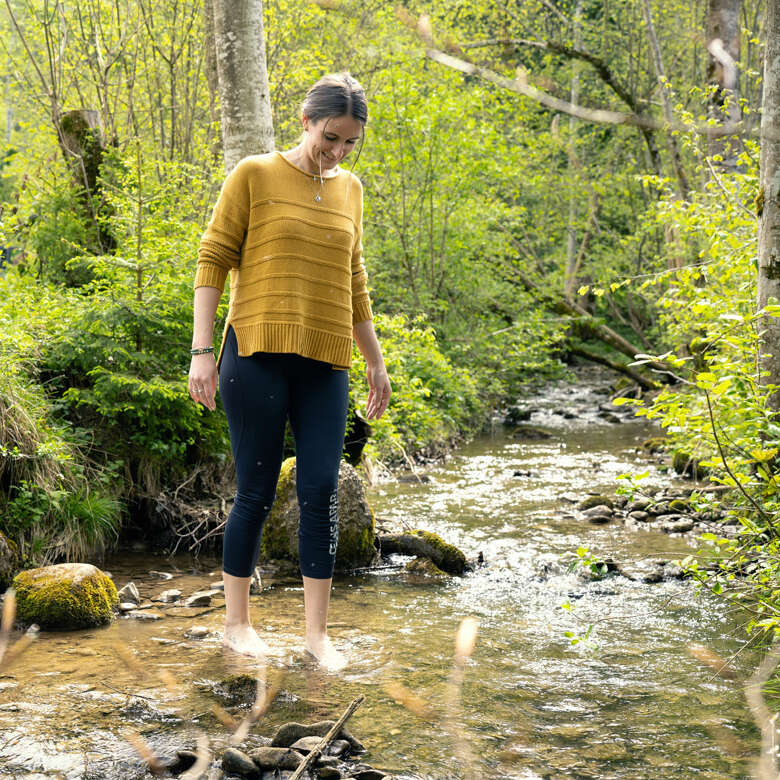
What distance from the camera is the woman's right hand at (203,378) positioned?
3.13 m

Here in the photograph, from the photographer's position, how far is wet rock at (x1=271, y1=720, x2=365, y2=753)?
246 centimetres

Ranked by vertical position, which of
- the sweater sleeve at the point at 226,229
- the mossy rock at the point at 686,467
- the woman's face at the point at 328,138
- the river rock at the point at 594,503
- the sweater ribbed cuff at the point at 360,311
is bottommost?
the river rock at the point at 594,503

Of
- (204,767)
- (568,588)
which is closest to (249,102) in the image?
(568,588)

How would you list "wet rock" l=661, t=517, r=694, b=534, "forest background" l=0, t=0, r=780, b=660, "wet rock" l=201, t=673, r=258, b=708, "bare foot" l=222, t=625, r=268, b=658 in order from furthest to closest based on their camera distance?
"wet rock" l=661, t=517, r=694, b=534 → "forest background" l=0, t=0, r=780, b=660 → "bare foot" l=222, t=625, r=268, b=658 → "wet rock" l=201, t=673, r=258, b=708

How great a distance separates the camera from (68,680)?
119 inches

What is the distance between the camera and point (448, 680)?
312 cm

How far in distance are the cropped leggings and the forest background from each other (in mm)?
1176

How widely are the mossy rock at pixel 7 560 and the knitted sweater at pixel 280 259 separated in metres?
2.01

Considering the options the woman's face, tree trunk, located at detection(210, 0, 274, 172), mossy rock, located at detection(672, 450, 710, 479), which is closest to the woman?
the woman's face

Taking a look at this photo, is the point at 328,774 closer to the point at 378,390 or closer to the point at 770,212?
the point at 378,390

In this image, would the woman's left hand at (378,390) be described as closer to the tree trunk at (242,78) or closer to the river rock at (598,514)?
the tree trunk at (242,78)

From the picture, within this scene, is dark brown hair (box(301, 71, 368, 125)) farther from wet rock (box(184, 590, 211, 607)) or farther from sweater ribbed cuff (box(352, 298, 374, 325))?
wet rock (box(184, 590, 211, 607))

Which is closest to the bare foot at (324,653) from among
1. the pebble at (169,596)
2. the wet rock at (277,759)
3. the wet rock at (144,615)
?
the wet rock at (277,759)

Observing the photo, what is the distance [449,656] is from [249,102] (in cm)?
354
